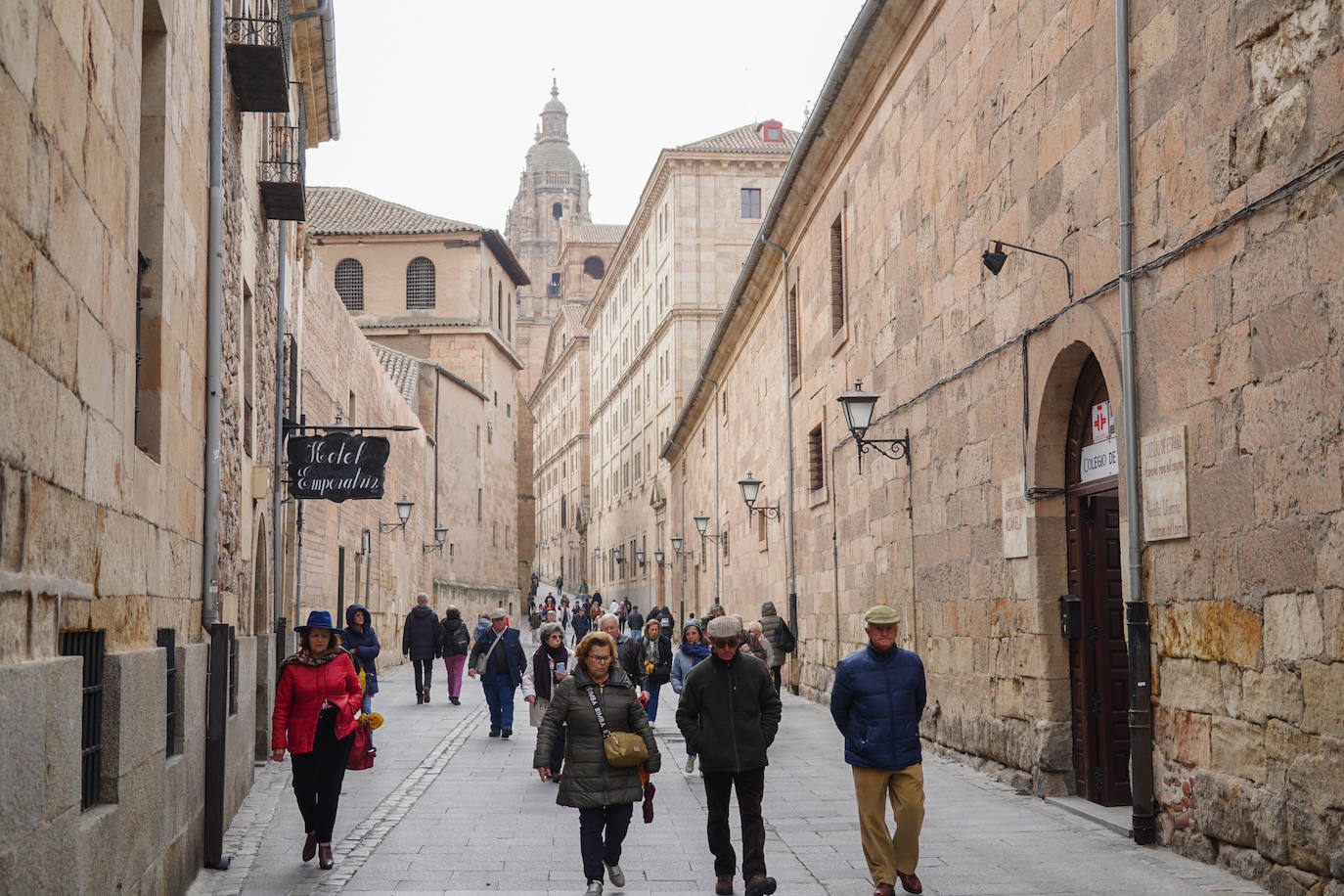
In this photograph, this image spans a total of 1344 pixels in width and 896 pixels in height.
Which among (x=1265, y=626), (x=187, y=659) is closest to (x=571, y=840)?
(x=187, y=659)

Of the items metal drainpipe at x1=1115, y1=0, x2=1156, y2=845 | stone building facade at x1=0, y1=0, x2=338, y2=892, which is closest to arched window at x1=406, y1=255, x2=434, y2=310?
stone building facade at x1=0, y1=0, x2=338, y2=892

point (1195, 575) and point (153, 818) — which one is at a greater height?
point (1195, 575)

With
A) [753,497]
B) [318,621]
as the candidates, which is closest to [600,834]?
[318,621]

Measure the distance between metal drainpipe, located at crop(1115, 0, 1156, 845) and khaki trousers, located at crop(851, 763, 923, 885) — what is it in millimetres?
1794

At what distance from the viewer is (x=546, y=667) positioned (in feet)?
42.3

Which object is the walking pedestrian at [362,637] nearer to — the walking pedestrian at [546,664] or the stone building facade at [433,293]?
the walking pedestrian at [546,664]

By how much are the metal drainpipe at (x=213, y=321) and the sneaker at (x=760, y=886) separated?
12.1ft

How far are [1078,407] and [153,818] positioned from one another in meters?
6.92

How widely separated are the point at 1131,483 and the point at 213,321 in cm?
572

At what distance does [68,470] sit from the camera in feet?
16.4

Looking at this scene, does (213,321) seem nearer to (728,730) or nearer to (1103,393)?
(728,730)

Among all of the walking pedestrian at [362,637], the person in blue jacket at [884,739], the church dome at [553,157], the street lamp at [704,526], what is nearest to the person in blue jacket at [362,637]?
the walking pedestrian at [362,637]

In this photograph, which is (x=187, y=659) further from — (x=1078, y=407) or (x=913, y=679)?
(x=1078, y=407)

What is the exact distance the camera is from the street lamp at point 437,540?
41.2m
